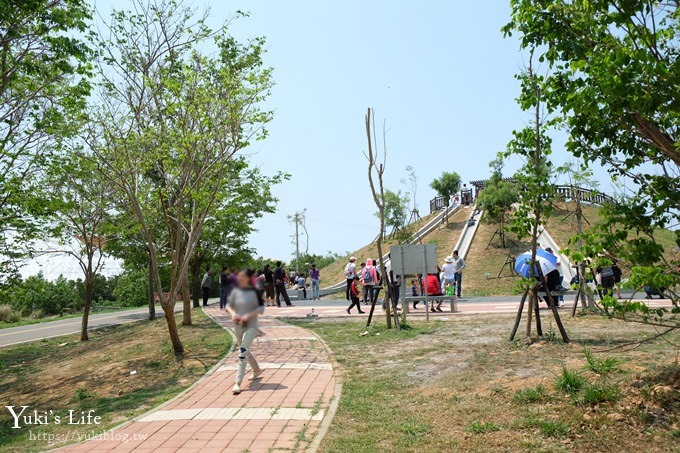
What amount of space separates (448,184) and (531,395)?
173ft

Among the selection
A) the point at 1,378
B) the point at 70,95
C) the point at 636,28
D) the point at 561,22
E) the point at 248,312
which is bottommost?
the point at 1,378

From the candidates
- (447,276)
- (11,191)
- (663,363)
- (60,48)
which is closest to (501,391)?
(663,363)

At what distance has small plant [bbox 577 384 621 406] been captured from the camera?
5691 millimetres

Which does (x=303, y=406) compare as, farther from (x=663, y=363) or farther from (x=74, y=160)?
(x=74, y=160)

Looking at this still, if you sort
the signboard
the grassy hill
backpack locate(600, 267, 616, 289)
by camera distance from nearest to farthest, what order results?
the signboard
backpack locate(600, 267, 616, 289)
the grassy hill

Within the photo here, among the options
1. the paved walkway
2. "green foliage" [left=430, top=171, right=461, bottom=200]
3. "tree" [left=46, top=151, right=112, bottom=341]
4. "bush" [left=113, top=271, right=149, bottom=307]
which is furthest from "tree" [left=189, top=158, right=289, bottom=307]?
"green foliage" [left=430, top=171, right=461, bottom=200]

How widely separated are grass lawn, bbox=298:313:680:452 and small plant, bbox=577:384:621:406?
10mm

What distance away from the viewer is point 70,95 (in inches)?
496

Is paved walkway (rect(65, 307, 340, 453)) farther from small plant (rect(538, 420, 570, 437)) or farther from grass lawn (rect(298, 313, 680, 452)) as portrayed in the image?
small plant (rect(538, 420, 570, 437))

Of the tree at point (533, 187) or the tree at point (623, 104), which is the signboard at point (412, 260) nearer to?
the tree at point (533, 187)

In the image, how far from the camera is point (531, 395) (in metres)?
6.16

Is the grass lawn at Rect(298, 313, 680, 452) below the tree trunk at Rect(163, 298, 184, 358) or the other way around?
below

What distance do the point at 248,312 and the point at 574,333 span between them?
7880 mm

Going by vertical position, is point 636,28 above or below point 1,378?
above
